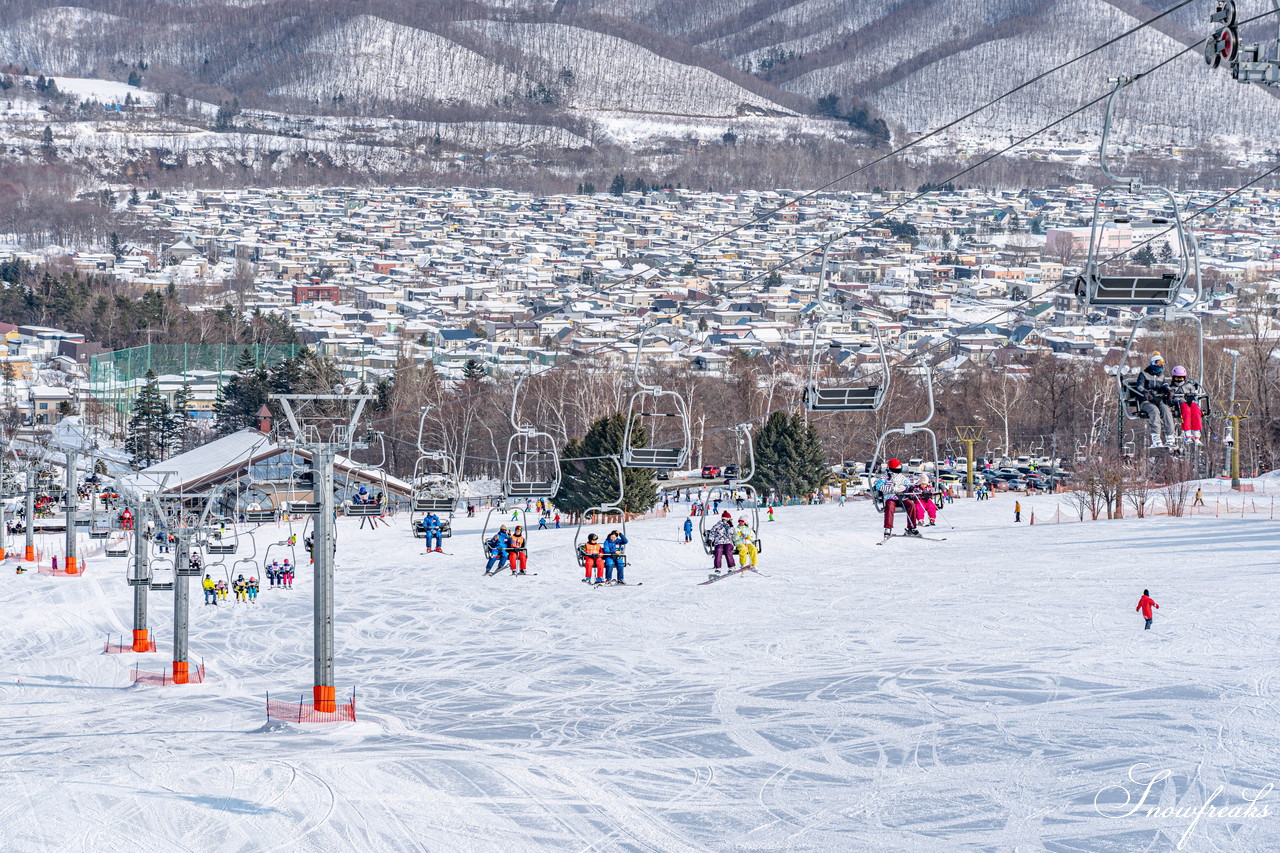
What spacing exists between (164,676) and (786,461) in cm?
2696

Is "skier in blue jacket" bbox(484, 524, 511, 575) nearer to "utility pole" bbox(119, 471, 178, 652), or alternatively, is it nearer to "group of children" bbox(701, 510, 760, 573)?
"group of children" bbox(701, 510, 760, 573)

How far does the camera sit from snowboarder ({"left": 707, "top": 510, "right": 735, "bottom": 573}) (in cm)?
2723

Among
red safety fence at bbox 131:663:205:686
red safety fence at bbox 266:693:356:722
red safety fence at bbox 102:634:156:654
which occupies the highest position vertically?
red safety fence at bbox 266:693:356:722

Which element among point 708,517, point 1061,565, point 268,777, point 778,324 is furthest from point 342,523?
point 778,324

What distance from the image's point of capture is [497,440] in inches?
2584

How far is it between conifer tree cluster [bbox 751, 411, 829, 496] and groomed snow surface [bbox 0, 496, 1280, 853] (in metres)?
14.0

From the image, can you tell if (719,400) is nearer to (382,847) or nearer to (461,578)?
(461,578)

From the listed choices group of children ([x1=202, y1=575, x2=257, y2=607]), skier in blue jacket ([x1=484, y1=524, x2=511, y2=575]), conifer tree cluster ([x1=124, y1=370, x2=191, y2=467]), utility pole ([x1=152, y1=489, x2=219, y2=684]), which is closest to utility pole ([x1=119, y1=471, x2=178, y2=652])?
utility pole ([x1=152, y1=489, x2=219, y2=684])

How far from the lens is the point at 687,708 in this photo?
20.6 m

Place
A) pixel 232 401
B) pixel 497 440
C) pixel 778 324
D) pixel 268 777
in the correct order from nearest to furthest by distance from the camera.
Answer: pixel 268 777 < pixel 497 440 < pixel 232 401 < pixel 778 324

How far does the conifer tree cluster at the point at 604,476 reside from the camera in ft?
142

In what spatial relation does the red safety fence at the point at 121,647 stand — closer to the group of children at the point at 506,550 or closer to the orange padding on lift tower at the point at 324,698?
the group of children at the point at 506,550

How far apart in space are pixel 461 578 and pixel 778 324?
9510 cm

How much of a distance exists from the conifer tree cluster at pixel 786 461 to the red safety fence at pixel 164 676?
25.9 meters
